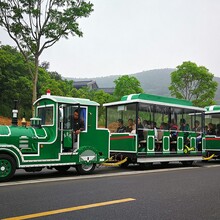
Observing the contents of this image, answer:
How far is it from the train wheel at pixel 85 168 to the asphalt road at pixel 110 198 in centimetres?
76

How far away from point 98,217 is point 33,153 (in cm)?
412

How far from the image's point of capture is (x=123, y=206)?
18.5 ft

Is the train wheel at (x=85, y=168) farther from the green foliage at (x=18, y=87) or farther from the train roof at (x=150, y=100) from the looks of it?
the green foliage at (x=18, y=87)

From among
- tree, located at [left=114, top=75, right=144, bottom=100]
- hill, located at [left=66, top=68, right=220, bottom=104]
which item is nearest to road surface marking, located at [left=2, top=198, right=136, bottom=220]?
tree, located at [left=114, top=75, right=144, bottom=100]

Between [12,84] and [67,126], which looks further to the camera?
[12,84]

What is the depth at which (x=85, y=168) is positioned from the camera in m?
9.89

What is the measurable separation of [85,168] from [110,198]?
3.70 m

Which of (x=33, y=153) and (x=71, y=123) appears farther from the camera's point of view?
(x=71, y=123)

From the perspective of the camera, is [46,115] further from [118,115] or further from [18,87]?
[18,87]

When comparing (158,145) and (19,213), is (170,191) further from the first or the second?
(158,145)

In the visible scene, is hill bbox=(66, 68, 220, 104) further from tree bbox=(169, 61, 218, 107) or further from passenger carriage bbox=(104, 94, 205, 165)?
passenger carriage bbox=(104, 94, 205, 165)

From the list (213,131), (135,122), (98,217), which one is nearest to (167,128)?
(135,122)

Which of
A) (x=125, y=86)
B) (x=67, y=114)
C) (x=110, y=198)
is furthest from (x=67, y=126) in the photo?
(x=125, y=86)

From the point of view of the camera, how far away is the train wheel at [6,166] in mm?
8000
